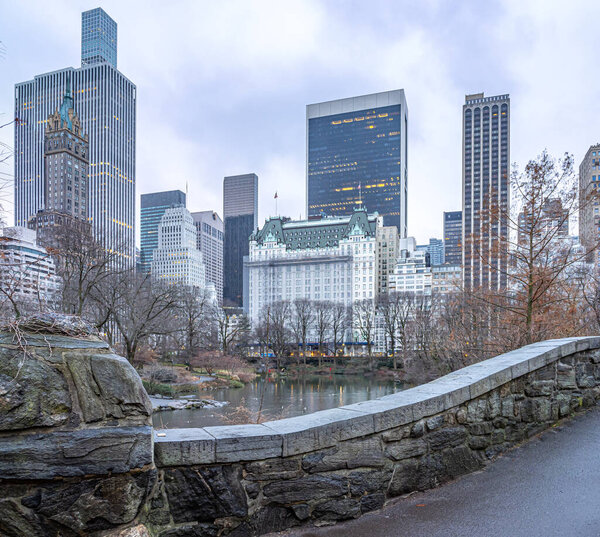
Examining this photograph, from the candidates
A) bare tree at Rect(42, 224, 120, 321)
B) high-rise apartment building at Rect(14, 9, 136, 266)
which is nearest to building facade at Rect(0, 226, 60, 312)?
bare tree at Rect(42, 224, 120, 321)

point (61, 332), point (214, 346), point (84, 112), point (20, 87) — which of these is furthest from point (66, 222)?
point (84, 112)

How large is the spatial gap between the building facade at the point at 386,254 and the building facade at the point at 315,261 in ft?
12.6

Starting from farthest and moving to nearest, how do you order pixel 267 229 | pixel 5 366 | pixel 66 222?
pixel 267 229 < pixel 66 222 < pixel 5 366

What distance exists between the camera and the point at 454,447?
4148 millimetres

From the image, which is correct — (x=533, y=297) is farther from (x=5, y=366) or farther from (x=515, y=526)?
(x=5, y=366)

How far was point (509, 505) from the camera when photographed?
3.56 metres

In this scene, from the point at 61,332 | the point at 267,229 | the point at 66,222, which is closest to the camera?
the point at 61,332

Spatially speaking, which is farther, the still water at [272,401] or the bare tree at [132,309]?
the bare tree at [132,309]

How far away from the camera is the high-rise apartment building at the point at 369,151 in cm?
18862

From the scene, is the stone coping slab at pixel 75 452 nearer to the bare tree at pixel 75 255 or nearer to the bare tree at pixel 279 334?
the bare tree at pixel 75 255

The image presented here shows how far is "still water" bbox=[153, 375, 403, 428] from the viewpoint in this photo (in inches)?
817

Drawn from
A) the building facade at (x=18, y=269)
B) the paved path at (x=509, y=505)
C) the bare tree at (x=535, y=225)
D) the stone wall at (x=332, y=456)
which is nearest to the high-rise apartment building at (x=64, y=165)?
the building facade at (x=18, y=269)

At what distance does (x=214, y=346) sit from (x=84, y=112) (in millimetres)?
154662

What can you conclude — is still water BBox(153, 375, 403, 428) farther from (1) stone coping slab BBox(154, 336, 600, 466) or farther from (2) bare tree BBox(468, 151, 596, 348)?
(1) stone coping slab BBox(154, 336, 600, 466)
